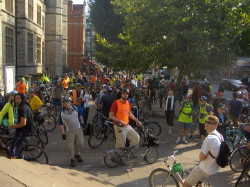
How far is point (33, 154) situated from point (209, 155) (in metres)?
4.01

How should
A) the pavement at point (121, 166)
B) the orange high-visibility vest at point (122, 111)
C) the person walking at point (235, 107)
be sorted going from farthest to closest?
the person walking at point (235, 107) < the orange high-visibility vest at point (122, 111) < the pavement at point (121, 166)

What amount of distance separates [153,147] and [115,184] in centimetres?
163

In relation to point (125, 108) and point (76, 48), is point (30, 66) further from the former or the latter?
point (76, 48)

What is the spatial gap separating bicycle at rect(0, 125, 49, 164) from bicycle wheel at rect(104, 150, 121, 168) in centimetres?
135

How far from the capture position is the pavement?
6.38 m

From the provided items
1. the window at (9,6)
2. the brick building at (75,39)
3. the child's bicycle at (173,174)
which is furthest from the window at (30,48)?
the brick building at (75,39)

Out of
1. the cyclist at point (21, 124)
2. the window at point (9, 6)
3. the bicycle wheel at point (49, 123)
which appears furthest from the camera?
the window at point (9, 6)

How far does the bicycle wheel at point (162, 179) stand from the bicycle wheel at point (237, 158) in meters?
2.46

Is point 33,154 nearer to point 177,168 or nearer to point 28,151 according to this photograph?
point 28,151

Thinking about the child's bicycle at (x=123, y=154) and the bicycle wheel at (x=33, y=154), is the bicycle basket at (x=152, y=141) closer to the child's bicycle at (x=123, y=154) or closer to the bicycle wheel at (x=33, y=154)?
the child's bicycle at (x=123, y=154)

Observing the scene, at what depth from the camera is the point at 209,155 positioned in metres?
4.35

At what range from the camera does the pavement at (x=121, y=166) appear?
20.9ft

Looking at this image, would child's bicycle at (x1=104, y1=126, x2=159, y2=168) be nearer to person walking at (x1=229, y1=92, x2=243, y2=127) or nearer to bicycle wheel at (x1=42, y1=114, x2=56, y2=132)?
person walking at (x1=229, y1=92, x2=243, y2=127)

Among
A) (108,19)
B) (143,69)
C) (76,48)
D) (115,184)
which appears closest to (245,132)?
(115,184)
